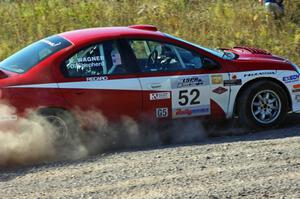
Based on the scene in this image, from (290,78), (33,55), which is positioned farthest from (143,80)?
(290,78)

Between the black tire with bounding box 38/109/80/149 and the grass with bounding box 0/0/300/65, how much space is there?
249 inches

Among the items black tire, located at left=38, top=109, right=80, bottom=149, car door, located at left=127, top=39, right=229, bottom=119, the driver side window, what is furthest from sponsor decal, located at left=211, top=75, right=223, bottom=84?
black tire, located at left=38, top=109, right=80, bottom=149

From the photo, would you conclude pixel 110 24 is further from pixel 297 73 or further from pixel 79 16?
pixel 297 73

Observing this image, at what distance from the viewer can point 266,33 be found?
1322 cm

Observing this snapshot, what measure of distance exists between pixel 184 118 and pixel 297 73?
71.5 inches

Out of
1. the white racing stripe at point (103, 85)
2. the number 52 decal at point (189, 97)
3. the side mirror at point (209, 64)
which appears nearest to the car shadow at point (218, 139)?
the number 52 decal at point (189, 97)

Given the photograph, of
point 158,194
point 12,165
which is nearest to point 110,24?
point 12,165

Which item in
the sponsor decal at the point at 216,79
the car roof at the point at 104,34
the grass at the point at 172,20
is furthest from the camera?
the grass at the point at 172,20

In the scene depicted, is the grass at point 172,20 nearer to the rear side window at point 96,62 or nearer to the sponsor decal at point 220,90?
the sponsor decal at point 220,90

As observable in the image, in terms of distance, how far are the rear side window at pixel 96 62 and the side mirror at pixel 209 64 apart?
111 centimetres

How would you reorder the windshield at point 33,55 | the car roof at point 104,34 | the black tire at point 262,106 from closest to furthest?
the windshield at point 33,55
the car roof at point 104,34
the black tire at point 262,106

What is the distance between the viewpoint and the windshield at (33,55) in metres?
7.11

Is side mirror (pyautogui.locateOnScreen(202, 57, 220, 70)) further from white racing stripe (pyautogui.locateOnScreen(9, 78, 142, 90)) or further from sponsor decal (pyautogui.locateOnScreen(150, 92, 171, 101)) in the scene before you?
white racing stripe (pyautogui.locateOnScreen(9, 78, 142, 90))

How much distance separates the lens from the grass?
43.0 feet
